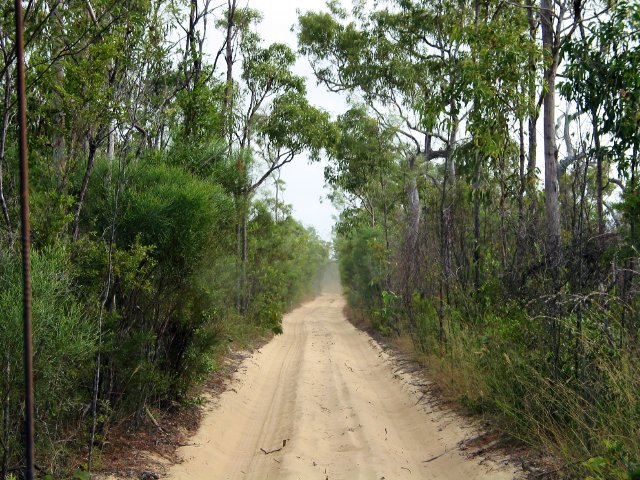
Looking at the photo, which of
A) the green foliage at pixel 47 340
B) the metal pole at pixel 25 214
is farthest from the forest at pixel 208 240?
the metal pole at pixel 25 214

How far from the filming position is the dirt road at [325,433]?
691 cm

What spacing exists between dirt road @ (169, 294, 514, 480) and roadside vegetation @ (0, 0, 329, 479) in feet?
3.23

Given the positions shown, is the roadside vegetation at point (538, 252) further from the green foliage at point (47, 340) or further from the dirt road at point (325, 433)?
the green foliage at point (47, 340)

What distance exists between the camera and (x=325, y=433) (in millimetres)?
8672

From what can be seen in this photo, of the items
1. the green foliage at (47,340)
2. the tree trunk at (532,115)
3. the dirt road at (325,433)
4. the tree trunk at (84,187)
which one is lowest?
the dirt road at (325,433)

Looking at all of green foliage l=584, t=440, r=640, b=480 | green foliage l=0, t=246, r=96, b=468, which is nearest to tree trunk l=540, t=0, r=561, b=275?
green foliage l=584, t=440, r=640, b=480

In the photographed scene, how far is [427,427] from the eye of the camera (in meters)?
8.78

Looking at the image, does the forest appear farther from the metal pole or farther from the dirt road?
the metal pole

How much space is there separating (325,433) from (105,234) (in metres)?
4.08

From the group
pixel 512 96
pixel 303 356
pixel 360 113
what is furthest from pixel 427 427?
pixel 360 113

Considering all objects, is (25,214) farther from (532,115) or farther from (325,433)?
(532,115)

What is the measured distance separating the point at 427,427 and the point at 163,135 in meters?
6.34

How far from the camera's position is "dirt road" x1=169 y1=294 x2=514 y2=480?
691 cm

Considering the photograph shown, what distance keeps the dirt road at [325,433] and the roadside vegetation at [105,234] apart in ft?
3.23
